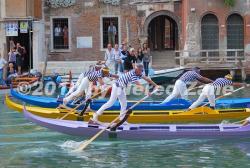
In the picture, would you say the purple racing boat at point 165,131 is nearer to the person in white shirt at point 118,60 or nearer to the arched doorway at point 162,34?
the person in white shirt at point 118,60

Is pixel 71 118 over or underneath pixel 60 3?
underneath

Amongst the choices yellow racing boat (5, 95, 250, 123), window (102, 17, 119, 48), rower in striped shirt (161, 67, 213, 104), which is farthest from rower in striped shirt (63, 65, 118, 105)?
window (102, 17, 119, 48)

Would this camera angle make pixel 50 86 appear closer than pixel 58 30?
Yes

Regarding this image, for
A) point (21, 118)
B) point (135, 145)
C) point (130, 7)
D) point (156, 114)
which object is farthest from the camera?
point (130, 7)

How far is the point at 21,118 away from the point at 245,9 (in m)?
12.7

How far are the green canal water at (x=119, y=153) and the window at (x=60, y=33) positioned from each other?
15553 mm

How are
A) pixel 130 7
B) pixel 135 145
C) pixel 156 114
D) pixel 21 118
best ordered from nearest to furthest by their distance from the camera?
1. pixel 135 145
2. pixel 156 114
3. pixel 21 118
4. pixel 130 7

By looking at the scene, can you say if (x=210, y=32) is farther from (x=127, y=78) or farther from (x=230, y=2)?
(x=127, y=78)

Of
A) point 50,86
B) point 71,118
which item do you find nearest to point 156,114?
point 71,118

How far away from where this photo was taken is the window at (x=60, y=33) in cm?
2792

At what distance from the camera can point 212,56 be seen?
25156 mm

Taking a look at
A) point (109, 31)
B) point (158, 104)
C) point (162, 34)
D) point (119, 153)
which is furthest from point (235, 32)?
point (119, 153)

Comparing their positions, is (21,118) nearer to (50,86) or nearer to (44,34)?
(50,86)

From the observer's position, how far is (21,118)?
15.5 meters
